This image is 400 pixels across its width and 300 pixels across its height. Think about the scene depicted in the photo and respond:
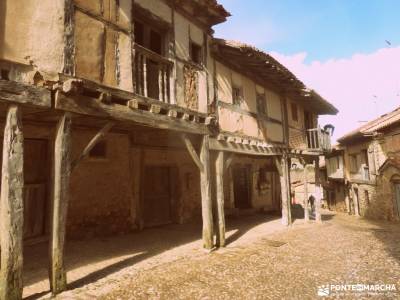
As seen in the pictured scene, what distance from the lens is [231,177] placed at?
541 inches

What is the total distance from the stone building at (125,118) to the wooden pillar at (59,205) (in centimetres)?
2

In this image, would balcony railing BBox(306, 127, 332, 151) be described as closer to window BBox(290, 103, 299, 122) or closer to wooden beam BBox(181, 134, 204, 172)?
window BBox(290, 103, 299, 122)

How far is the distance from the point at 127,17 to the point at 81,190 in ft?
15.2

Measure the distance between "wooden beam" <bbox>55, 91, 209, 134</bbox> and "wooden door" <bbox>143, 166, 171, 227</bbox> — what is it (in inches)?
149

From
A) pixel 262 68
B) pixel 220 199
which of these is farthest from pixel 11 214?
pixel 262 68

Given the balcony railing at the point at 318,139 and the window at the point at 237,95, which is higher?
the window at the point at 237,95

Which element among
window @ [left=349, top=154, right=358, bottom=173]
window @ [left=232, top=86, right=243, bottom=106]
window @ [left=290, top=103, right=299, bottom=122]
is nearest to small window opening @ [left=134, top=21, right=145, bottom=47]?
window @ [left=232, top=86, right=243, bottom=106]

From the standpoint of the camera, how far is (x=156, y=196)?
1045cm

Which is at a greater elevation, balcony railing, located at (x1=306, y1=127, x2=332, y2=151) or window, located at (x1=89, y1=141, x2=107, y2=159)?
balcony railing, located at (x1=306, y1=127, x2=332, y2=151)

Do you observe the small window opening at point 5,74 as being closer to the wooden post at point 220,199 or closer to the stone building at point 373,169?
the wooden post at point 220,199

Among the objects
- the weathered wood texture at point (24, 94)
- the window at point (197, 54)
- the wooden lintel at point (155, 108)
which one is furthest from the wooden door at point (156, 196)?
the weathered wood texture at point (24, 94)

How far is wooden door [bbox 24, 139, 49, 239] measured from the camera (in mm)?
7249

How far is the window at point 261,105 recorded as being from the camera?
10920 millimetres

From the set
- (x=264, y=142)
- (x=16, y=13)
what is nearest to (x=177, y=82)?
(x=16, y=13)
